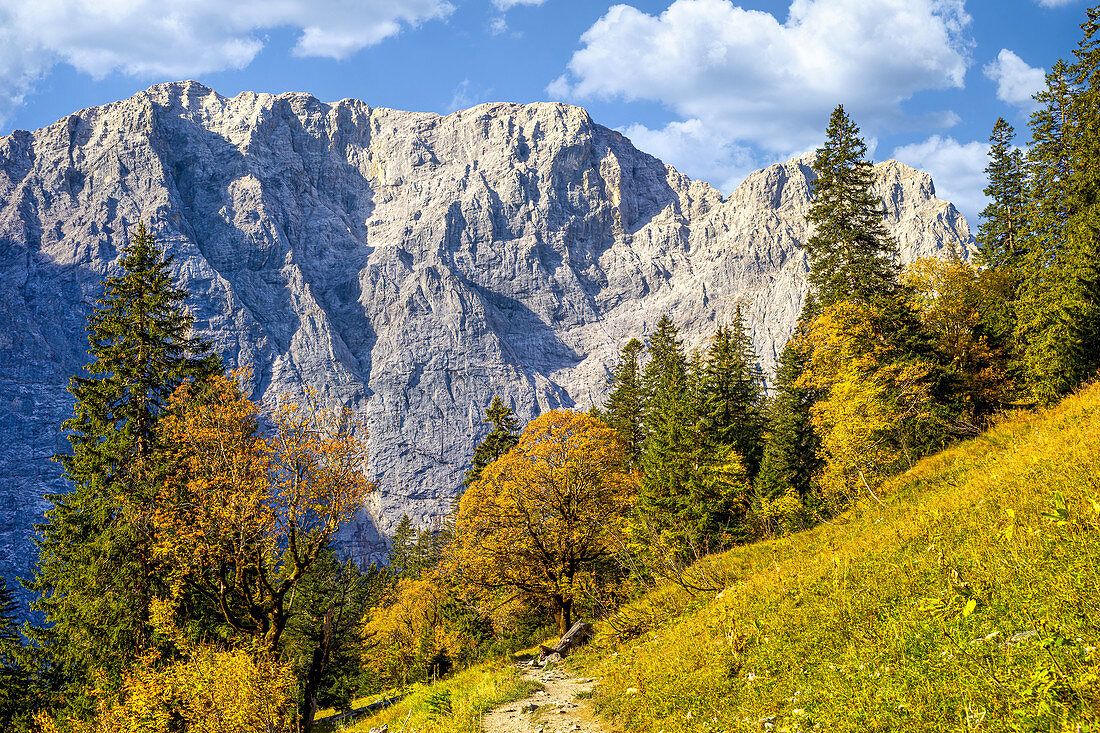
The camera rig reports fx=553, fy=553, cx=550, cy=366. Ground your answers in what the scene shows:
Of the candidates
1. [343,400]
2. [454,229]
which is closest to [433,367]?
[343,400]

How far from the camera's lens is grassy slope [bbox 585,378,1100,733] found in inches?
176

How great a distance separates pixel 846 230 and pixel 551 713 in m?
34.0

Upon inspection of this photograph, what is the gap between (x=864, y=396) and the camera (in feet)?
90.8

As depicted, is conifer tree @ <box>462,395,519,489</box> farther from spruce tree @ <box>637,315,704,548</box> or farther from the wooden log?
the wooden log

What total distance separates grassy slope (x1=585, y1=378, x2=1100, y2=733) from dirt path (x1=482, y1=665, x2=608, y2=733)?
1.76ft

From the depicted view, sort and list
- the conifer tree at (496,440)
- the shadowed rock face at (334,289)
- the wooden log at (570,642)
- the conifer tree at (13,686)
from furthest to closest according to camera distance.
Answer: the shadowed rock face at (334,289) < the conifer tree at (496,440) < the conifer tree at (13,686) < the wooden log at (570,642)

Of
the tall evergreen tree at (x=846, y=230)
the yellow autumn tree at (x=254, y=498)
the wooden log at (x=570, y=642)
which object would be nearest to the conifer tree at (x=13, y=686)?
the yellow autumn tree at (x=254, y=498)

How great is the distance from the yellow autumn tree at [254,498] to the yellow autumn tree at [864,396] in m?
20.2

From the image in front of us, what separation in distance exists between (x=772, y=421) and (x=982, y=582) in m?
45.3

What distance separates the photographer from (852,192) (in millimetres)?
35219

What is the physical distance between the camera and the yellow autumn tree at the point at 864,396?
2627cm

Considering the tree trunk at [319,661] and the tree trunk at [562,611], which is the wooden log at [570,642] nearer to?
the tree trunk at [562,611]

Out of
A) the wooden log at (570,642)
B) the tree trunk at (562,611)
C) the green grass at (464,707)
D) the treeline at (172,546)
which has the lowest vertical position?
the tree trunk at (562,611)

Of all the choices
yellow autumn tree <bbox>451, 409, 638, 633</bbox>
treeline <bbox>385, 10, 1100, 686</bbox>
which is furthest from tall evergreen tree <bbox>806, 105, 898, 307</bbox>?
yellow autumn tree <bbox>451, 409, 638, 633</bbox>
